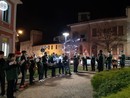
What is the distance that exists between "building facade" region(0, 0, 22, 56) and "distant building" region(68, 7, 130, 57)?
81.7 feet

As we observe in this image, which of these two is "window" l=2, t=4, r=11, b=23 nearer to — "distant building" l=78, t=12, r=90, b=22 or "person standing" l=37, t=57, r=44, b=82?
"person standing" l=37, t=57, r=44, b=82

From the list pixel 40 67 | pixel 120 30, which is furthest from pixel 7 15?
pixel 120 30

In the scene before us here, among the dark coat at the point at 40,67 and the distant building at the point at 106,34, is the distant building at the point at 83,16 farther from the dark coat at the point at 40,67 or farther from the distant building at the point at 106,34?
the dark coat at the point at 40,67

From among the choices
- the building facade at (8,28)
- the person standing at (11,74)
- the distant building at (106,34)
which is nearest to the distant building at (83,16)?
the distant building at (106,34)

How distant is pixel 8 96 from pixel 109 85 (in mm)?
5162

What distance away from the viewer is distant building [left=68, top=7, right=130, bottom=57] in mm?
46312

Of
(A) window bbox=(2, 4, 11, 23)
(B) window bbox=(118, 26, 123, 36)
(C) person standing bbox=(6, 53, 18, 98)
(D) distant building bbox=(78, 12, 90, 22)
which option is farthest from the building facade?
(D) distant building bbox=(78, 12, 90, 22)

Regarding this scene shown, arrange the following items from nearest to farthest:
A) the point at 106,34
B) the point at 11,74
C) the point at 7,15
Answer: the point at 11,74 < the point at 7,15 < the point at 106,34

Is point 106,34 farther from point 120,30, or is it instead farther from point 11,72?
point 11,72

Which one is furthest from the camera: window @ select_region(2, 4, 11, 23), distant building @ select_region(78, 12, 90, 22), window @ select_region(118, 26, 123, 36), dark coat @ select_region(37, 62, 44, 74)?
distant building @ select_region(78, 12, 90, 22)

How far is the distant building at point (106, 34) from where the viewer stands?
4631 centimetres

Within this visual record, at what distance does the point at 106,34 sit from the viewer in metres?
47.1

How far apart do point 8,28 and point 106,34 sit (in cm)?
2656

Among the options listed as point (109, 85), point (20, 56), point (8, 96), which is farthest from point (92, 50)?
point (109, 85)
